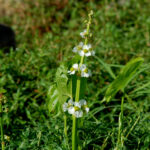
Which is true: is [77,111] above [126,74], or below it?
below

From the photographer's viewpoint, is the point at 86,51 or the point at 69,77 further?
the point at 69,77

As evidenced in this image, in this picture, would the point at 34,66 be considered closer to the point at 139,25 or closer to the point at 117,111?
the point at 117,111

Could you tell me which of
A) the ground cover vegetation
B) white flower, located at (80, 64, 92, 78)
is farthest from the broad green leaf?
white flower, located at (80, 64, 92, 78)

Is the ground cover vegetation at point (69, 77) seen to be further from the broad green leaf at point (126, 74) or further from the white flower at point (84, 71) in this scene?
the white flower at point (84, 71)

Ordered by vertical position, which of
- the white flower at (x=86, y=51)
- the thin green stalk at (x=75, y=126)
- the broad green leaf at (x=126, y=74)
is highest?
the white flower at (x=86, y=51)

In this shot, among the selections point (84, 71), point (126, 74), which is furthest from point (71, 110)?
point (126, 74)

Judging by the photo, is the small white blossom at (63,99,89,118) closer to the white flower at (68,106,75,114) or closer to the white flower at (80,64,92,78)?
the white flower at (68,106,75,114)

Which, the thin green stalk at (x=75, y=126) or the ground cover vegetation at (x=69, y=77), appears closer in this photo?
the thin green stalk at (x=75, y=126)

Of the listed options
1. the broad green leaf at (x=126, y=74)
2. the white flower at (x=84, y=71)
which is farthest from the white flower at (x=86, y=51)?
the broad green leaf at (x=126, y=74)

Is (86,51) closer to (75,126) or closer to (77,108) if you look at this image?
(77,108)
